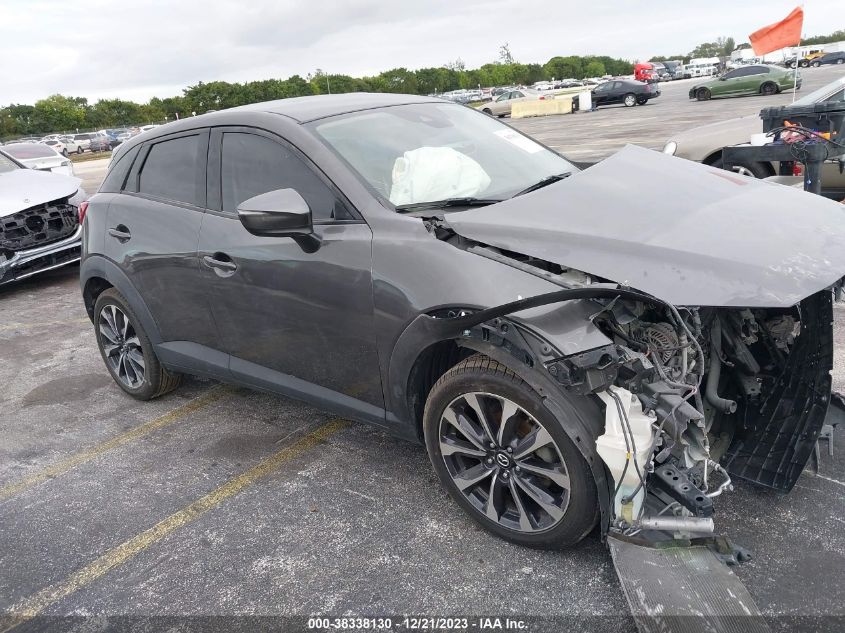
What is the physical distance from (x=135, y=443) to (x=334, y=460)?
130 centimetres

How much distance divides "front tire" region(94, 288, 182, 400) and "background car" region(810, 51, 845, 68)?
199ft

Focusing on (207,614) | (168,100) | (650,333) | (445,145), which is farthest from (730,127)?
(168,100)

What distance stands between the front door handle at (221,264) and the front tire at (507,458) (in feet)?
4.25

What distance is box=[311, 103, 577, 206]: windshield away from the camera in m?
3.19

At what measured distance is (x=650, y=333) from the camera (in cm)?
260

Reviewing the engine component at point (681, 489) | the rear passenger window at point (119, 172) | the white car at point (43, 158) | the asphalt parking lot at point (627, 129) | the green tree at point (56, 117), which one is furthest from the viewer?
the green tree at point (56, 117)

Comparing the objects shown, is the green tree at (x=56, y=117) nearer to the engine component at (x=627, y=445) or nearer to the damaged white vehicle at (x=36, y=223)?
the damaged white vehicle at (x=36, y=223)

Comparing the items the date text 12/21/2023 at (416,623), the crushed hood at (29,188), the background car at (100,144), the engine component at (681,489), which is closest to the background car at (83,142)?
the background car at (100,144)

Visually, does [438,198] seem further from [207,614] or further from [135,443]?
[135,443]

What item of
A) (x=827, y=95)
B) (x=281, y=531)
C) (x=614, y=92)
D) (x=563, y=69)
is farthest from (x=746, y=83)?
(x=563, y=69)

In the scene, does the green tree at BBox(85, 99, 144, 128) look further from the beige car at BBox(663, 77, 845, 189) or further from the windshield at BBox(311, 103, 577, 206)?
the windshield at BBox(311, 103, 577, 206)

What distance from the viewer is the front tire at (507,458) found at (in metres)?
2.48

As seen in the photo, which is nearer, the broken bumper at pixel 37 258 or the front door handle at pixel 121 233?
the front door handle at pixel 121 233

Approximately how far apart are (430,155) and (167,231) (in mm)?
1547
